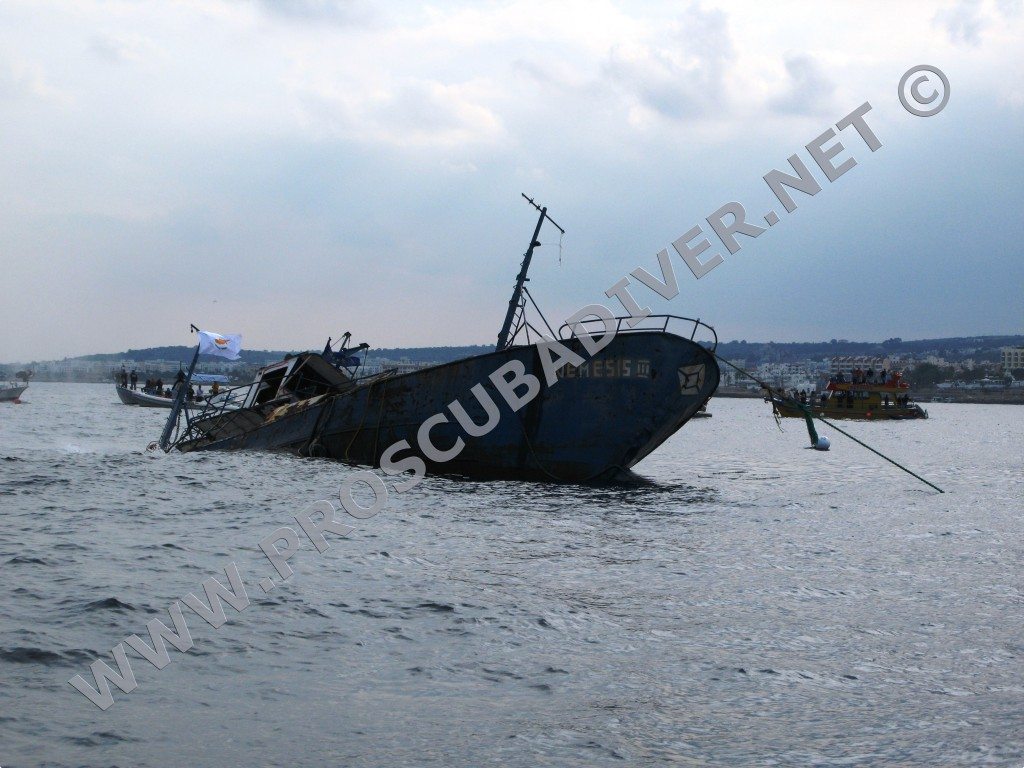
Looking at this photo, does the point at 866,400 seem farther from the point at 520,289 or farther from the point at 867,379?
the point at 520,289

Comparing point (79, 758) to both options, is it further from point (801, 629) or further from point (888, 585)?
point (888, 585)

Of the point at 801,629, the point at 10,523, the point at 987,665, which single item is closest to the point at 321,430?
the point at 10,523

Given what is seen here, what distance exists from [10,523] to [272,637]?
7355 mm

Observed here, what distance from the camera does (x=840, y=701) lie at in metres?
6.39

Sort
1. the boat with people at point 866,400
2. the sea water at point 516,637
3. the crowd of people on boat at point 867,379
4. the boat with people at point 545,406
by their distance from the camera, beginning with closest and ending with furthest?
the sea water at point 516,637
the boat with people at point 545,406
the boat with people at point 866,400
the crowd of people on boat at point 867,379

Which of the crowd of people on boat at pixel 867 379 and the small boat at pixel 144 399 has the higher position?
the crowd of people on boat at pixel 867 379

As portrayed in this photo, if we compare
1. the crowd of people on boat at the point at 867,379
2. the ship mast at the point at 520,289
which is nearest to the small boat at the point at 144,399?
the crowd of people on boat at the point at 867,379

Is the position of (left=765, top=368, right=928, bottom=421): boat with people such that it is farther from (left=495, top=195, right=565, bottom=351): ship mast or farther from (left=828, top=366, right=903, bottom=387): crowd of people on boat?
(left=495, top=195, right=565, bottom=351): ship mast

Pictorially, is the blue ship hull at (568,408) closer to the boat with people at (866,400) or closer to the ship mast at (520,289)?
the ship mast at (520,289)

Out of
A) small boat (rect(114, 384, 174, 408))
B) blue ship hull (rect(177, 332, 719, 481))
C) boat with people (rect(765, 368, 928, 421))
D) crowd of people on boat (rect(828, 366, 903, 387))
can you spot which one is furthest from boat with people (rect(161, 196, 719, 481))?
small boat (rect(114, 384, 174, 408))

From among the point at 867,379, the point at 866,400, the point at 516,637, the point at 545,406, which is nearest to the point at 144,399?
the point at 866,400

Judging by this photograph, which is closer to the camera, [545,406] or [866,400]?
[545,406]

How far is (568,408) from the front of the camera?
63.6 feet

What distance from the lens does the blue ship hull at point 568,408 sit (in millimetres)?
19172
